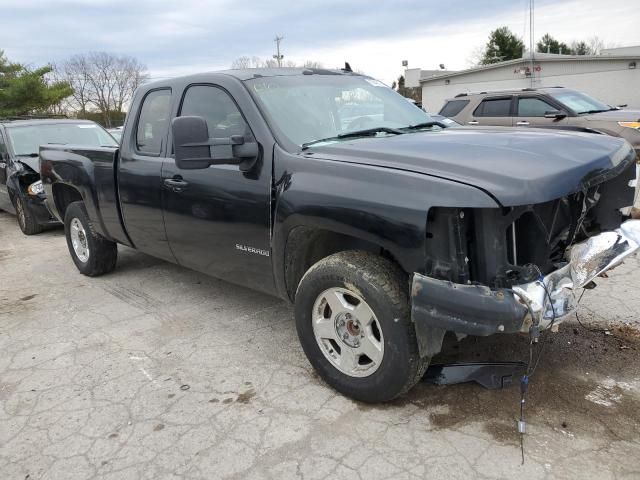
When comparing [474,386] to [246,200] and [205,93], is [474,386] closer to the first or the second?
[246,200]

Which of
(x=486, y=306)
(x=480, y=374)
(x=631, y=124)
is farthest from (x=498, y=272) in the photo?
(x=631, y=124)

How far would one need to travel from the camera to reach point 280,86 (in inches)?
147

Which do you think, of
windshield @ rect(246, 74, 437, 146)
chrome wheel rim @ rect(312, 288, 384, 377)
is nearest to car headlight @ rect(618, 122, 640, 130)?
windshield @ rect(246, 74, 437, 146)

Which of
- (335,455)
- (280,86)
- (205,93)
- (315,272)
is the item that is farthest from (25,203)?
(335,455)

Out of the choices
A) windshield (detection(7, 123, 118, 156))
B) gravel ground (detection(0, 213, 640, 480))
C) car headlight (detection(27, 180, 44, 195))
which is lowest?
gravel ground (detection(0, 213, 640, 480))

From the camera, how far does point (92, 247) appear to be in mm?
5602

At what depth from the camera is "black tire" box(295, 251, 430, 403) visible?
2.68 meters

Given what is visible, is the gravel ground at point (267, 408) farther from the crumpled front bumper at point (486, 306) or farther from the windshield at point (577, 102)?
the windshield at point (577, 102)

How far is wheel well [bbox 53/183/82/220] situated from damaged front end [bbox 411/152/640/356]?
15.4 ft

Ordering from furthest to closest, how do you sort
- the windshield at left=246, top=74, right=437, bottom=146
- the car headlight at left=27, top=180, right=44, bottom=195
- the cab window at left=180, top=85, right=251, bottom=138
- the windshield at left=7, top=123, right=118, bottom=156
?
the windshield at left=7, top=123, right=118, bottom=156, the car headlight at left=27, top=180, right=44, bottom=195, the cab window at left=180, top=85, right=251, bottom=138, the windshield at left=246, top=74, right=437, bottom=146

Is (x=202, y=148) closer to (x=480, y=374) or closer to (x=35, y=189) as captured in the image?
(x=480, y=374)

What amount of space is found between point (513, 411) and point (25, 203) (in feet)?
25.3

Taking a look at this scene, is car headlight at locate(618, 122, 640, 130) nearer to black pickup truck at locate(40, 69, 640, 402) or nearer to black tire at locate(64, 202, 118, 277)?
black pickup truck at locate(40, 69, 640, 402)

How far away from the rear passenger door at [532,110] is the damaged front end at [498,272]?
810cm
